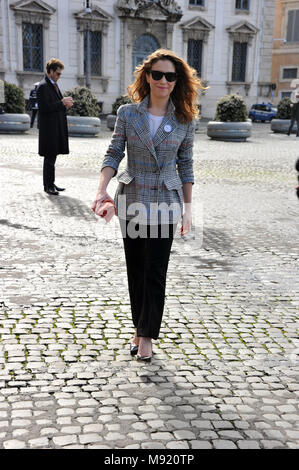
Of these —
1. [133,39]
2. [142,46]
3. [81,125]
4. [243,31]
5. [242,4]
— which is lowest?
[81,125]

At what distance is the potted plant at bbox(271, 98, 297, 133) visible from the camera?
2364 cm

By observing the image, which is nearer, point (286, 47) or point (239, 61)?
point (239, 61)

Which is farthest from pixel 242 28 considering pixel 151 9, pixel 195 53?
pixel 151 9

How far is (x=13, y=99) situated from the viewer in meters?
18.3

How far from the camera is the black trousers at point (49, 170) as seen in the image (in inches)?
330

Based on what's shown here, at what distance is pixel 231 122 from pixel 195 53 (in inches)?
646

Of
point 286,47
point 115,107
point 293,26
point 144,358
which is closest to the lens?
point 144,358

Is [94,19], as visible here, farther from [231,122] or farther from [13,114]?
[231,122]

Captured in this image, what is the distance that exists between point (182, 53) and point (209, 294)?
31.4m

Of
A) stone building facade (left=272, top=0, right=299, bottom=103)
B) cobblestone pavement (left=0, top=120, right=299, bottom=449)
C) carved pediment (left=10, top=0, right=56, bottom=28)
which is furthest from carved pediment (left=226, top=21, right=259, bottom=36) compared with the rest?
cobblestone pavement (left=0, top=120, right=299, bottom=449)

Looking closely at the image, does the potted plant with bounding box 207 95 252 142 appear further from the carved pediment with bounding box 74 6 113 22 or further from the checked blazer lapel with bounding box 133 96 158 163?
the checked blazer lapel with bounding box 133 96 158 163

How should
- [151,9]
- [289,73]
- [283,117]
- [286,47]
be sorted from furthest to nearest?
A: [289,73] < [286,47] < [151,9] < [283,117]

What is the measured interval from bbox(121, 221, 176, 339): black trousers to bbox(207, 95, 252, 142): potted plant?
1703 centimetres

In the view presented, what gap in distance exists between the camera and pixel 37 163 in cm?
1217
